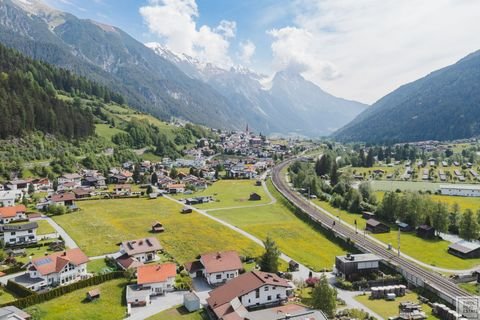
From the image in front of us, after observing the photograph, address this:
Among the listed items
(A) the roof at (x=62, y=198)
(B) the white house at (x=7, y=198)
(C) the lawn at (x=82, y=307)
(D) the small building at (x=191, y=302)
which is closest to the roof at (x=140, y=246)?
(C) the lawn at (x=82, y=307)

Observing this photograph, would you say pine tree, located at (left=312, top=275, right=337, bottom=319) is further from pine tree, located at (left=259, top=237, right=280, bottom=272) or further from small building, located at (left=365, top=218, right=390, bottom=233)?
small building, located at (left=365, top=218, right=390, bottom=233)

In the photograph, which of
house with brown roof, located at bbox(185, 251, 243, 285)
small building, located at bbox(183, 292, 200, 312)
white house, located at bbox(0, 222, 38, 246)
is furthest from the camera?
white house, located at bbox(0, 222, 38, 246)

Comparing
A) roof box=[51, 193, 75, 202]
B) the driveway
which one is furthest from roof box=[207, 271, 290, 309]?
roof box=[51, 193, 75, 202]

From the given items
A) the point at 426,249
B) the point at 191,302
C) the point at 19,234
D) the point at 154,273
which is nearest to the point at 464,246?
the point at 426,249

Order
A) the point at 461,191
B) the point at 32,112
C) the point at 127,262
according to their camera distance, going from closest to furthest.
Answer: the point at 127,262 → the point at 461,191 → the point at 32,112

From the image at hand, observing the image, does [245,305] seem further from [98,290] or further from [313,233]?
[313,233]

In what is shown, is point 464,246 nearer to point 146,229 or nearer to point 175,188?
point 146,229

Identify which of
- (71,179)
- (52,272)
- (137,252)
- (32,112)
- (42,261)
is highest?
(32,112)
